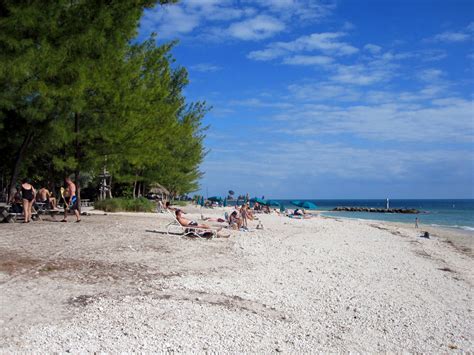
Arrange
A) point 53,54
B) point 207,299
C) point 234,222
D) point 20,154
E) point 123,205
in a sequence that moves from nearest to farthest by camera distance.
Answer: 1. point 207,299
2. point 53,54
3. point 20,154
4. point 234,222
5. point 123,205

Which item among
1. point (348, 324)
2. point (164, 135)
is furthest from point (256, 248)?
point (164, 135)

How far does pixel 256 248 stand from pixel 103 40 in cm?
692

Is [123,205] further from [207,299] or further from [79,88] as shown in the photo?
[207,299]

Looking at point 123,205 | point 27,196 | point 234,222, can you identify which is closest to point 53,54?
point 27,196

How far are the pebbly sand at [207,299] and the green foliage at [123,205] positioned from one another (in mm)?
12386

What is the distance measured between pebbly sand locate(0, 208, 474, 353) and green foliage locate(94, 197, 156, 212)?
12.4 m

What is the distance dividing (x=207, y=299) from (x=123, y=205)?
19.0 m

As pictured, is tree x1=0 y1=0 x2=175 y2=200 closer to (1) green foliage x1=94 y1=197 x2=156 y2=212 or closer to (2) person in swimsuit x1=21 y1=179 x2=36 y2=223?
(2) person in swimsuit x1=21 y1=179 x2=36 y2=223

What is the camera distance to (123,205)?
80.9 feet

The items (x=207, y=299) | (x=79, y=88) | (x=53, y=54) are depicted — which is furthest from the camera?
(x=79, y=88)

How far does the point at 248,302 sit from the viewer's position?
6.59 meters

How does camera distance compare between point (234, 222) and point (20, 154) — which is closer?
point (20, 154)

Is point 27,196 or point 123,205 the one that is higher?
point 27,196

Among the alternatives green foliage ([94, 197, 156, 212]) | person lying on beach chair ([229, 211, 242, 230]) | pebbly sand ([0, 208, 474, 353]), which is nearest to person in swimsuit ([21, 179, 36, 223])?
pebbly sand ([0, 208, 474, 353])
